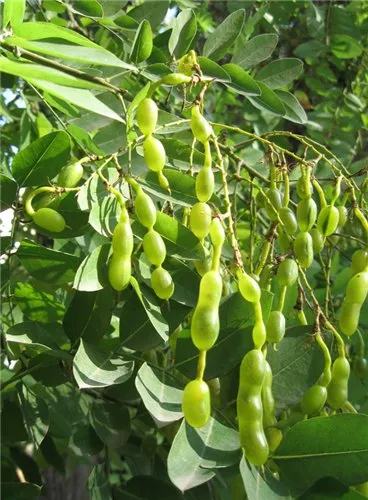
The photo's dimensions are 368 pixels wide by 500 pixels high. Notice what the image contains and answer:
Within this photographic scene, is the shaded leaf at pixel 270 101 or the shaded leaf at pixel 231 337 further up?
the shaded leaf at pixel 270 101

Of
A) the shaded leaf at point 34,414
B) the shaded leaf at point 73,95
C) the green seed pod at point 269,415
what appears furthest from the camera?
the shaded leaf at point 34,414

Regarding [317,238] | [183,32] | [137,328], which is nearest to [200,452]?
[137,328]

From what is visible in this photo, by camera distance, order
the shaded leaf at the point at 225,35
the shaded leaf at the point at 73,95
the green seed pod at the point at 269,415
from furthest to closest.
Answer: the shaded leaf at the point at 225,35
the green seed pod at the point at 269,415
the shaded leaf at the point at 73,95

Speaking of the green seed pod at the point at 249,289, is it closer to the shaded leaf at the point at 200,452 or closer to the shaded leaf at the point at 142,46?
the shaded leaf at the point at 200,452

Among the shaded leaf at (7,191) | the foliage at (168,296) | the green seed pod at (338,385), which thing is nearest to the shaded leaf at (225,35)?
the foliage at (168,296)

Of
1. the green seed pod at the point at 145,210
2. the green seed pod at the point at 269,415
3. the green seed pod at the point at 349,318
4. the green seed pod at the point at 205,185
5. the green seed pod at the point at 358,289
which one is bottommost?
the green seed pod at the point at 269,415

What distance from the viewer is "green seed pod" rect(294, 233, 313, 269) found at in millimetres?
723

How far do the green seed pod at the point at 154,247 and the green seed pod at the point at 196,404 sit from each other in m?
0.12

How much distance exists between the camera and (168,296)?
671mm

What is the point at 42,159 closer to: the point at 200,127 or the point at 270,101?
the point at 200,127

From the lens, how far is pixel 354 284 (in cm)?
72

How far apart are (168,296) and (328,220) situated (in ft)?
0.61

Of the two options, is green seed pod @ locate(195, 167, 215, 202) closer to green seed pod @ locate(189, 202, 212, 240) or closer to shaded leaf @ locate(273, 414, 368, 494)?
green seed pod @ locate(189, 202, 212, 240)

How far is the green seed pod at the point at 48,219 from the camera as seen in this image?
71cm
